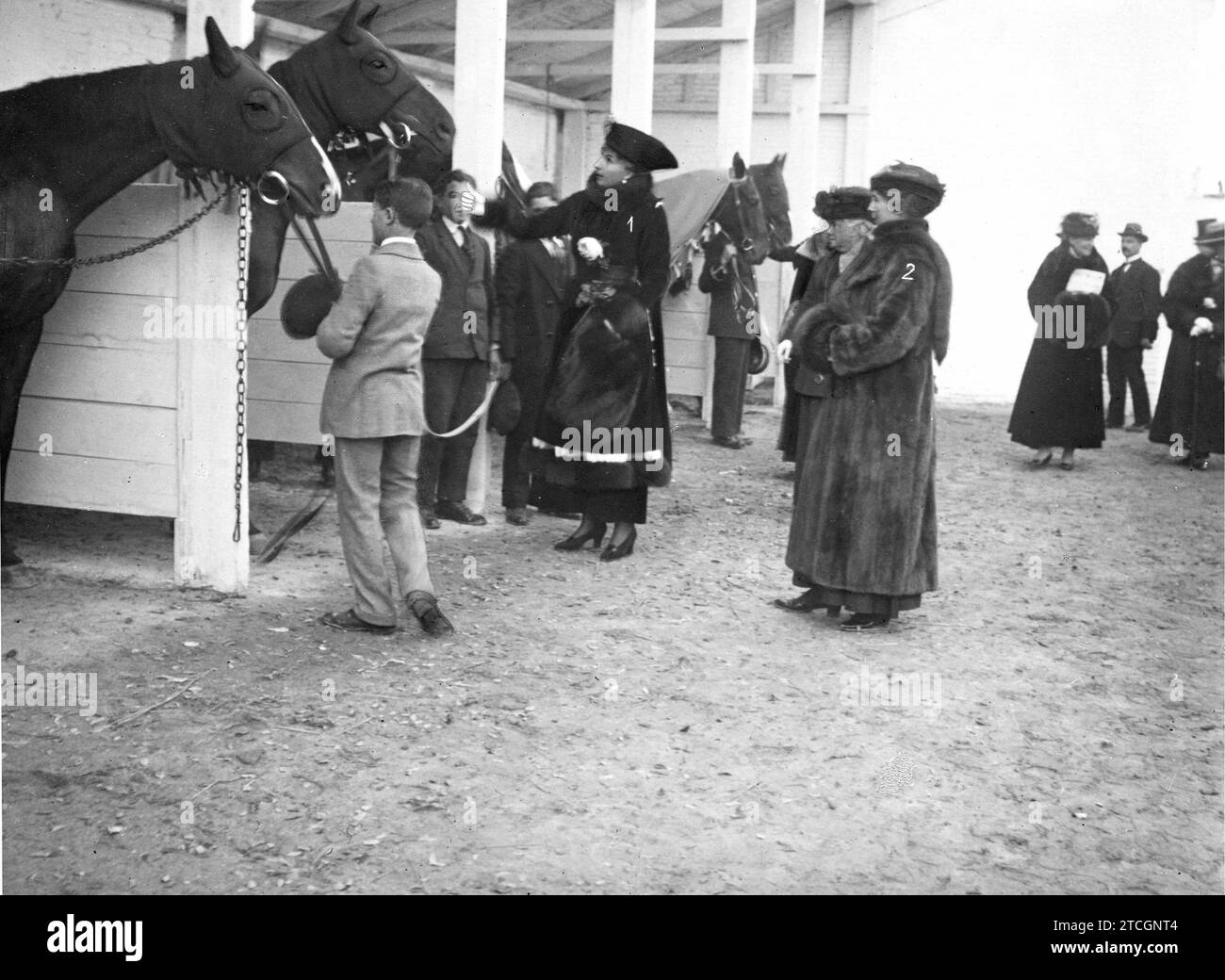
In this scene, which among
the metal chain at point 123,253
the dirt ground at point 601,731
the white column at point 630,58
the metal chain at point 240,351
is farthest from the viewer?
the white column at point 630,58

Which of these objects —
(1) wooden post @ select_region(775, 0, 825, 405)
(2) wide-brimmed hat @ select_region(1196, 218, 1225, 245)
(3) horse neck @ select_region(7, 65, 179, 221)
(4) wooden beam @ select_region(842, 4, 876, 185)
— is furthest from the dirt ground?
(4) wooden beam @ select_region(842, 4, 876, 185)

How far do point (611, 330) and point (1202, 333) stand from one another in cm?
733

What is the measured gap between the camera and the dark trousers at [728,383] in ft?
41.3

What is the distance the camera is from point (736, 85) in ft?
43.3

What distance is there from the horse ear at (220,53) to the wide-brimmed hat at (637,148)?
78.3 inches

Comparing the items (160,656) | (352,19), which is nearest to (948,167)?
(352,19)

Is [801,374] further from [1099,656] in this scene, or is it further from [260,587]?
[260,587]

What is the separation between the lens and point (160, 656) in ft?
18.4

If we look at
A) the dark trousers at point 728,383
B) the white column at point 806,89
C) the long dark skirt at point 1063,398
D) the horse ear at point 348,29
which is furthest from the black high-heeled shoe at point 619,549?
the white column at point 806,89

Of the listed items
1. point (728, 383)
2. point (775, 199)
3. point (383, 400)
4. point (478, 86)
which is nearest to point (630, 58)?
point (478, 86)

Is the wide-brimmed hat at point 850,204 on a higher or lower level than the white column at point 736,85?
lower

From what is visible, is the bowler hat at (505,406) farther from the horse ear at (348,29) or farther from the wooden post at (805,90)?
the wooden post at (805,90)

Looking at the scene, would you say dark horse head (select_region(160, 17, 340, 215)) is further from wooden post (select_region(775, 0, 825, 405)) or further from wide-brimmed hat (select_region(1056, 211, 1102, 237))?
wooden post (select_region(775, 0, 825, 405))

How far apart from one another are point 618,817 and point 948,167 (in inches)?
696
